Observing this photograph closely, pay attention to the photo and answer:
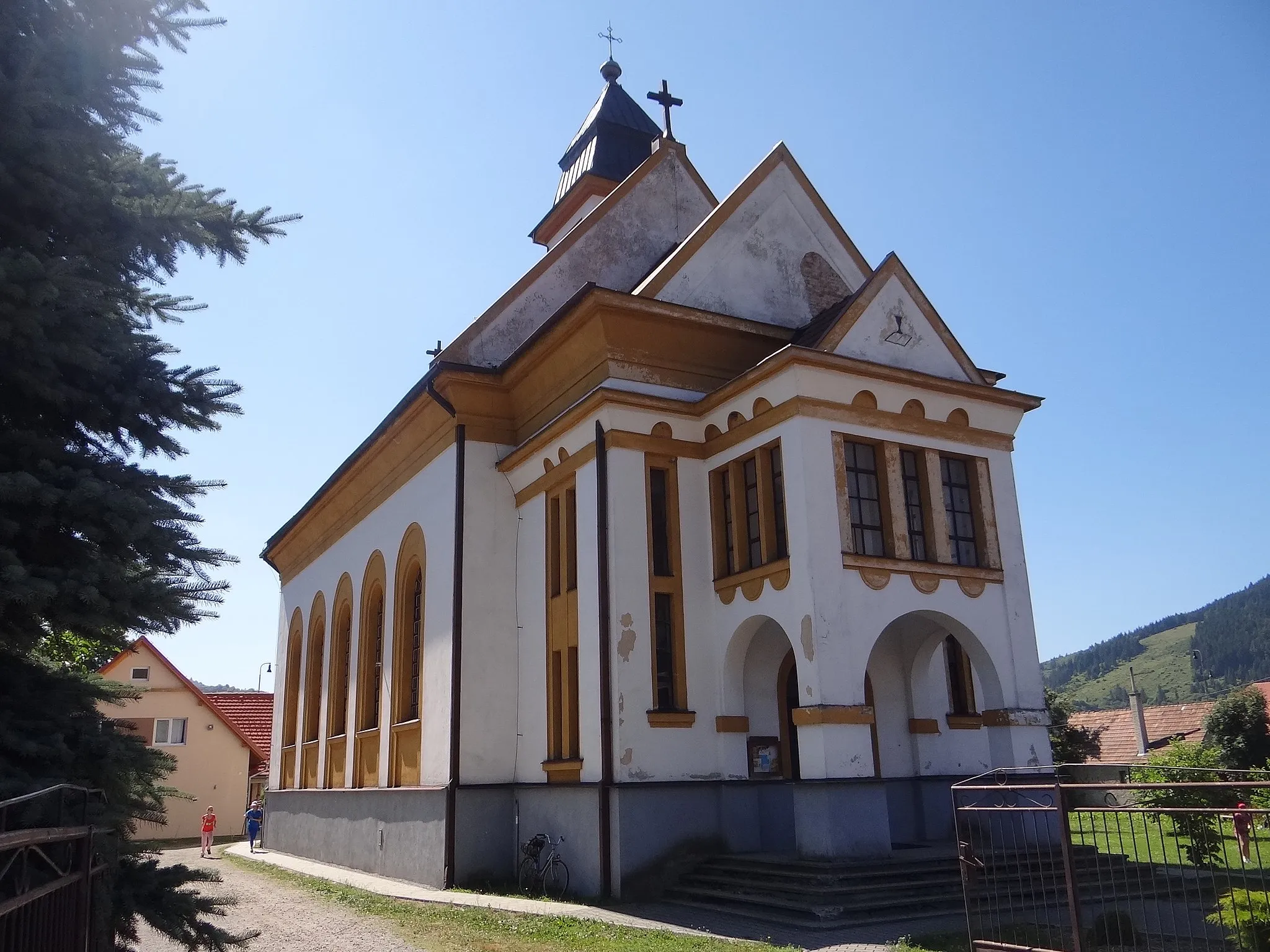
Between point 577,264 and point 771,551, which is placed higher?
point 577,264

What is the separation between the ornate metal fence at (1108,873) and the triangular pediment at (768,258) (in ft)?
28.5

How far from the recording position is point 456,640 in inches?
691

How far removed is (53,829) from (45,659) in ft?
11.5

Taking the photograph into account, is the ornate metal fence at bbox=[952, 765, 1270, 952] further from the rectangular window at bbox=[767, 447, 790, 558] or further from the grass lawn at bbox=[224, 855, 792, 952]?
the rectangular window at bbox=[767, 447, 790, 558]

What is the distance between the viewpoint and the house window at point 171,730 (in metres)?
36.9

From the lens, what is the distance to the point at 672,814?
566 inches

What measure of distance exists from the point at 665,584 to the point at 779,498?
2.15 m

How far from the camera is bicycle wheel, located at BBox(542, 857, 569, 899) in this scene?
48.9 ft

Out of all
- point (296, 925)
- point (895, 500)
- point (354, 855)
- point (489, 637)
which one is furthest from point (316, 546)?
point (895, 500)

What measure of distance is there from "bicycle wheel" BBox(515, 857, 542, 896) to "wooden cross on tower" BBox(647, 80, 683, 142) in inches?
549

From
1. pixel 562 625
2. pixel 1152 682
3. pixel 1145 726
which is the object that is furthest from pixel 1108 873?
pixel 1152 682

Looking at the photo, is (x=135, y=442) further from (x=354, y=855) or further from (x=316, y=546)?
(x=316, y=546)

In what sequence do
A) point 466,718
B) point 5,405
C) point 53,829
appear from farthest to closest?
point 466,718
point 5,405
point 53,829

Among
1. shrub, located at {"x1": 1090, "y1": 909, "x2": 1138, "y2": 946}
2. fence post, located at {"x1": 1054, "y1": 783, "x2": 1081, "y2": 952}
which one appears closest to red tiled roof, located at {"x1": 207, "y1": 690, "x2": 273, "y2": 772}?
shrub, located at {"x1": 1090, "y1": 909, "x2": 1138, "y2": 946}
